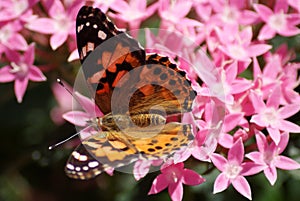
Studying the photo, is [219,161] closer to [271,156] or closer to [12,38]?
[271,156]

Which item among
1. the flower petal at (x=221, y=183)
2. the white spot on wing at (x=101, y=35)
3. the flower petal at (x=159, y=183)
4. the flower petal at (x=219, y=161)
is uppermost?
the white spot on wing at (x=101, y=35)

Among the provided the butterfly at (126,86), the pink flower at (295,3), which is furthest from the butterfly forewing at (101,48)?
the pink flower at (295,3)

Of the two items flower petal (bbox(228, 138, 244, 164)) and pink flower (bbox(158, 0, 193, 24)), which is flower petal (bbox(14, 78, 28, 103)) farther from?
flower petal (bbox(228, 138, 244, 164))

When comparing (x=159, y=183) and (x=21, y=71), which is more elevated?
(x=21, y=71)

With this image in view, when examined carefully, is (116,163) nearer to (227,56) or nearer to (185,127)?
(185,127)

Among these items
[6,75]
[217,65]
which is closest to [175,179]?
[217,65]

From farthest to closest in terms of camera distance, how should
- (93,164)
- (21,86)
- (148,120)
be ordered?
(21,86) < (148,120) < (93,164)

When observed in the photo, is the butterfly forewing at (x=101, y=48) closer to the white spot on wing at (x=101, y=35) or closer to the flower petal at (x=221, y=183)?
the white spot on wing at (x=101, y=35)
